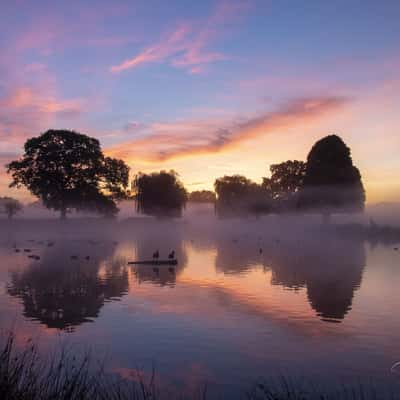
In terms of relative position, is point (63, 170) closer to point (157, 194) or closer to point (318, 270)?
point (157, 194)

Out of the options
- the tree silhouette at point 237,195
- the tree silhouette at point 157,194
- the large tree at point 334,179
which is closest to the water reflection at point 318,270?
the large tree at point 334,179

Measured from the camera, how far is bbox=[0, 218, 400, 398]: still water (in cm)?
1491

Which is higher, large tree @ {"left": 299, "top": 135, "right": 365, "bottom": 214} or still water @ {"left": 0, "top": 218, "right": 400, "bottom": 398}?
large tree @ {"left": 299, "top": 135, "right": 365, "bottom": 214}

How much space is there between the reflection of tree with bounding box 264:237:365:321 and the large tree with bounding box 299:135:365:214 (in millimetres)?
21810

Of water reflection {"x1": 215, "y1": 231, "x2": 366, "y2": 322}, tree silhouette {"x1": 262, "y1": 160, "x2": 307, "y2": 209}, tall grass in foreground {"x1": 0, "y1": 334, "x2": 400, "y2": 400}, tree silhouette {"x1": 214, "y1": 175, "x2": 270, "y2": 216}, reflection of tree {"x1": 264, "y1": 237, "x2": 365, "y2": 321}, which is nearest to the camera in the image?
tall grass in foreground {"x1": 0, "y1": 334, "x2": 400, "y2": 400}

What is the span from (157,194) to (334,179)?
135 feet

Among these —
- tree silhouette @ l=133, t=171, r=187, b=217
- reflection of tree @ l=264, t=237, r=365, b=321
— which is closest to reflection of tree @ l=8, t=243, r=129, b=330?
reflection of tree @ l=264, t=237, r=365, b=321

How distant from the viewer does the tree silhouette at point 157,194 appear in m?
106

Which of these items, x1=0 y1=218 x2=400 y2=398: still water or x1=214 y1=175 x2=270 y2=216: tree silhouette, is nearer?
x1=0 y1=218 x2=400 y2=398: still water

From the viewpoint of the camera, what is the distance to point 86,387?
8164mm

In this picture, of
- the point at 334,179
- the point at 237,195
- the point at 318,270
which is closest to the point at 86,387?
the point at 318,270

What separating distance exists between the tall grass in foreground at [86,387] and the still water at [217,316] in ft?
2.28

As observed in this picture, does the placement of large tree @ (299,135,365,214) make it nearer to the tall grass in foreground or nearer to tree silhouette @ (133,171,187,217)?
tree silhouette @ (133,171,187,217)

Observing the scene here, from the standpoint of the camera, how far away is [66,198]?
279ft
